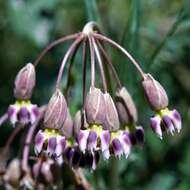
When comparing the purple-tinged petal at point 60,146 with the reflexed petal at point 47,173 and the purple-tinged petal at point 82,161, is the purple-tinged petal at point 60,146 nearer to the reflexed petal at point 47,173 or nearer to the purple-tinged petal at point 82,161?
the purple-tinged petal at point 82,161

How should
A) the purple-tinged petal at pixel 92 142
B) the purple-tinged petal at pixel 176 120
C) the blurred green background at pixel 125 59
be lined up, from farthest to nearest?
the blurred green background at pixel 125 59 < the purple-tinged petal at pixel 176 120 < the purple-tinged petal at pixel 92 142

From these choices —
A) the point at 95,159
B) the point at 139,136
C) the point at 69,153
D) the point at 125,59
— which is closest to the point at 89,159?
the point at 95,159

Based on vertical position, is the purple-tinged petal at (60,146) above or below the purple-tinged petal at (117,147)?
above

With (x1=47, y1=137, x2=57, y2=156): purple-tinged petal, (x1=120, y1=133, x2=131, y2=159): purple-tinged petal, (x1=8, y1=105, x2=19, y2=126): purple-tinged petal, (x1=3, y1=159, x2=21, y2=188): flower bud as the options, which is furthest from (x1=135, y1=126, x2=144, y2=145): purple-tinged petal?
(x1=3, y1=159, x2=21, y2=188): flower bud

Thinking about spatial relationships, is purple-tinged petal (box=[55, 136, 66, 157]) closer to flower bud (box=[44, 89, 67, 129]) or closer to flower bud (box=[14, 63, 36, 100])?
flower bud (box=[44, 89, 67, 129])

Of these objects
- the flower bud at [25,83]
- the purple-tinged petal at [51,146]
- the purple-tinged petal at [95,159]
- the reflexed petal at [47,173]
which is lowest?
the purple-tinged petal at [95,159]

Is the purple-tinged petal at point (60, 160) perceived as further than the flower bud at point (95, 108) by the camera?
Yes

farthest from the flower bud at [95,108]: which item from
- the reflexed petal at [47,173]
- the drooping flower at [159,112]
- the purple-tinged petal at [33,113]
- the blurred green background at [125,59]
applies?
the blurred green background at [125,59]
